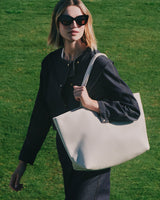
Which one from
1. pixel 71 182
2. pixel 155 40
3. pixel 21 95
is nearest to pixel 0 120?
pixel 21 95

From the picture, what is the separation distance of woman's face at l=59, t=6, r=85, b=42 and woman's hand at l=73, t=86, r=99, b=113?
421 millimetres

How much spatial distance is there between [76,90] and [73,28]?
1.53ft

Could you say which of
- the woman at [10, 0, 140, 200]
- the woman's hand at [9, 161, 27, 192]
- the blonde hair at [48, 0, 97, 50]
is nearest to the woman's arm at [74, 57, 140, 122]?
the woman at [10, 0, 140, 200]

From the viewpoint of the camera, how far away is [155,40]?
25.3ft

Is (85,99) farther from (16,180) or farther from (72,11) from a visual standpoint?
(16,180)

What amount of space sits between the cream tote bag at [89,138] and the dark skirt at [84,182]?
0.78ft

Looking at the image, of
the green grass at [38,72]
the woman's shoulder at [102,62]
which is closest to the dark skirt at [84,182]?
the woman's shoulder at [102,62]

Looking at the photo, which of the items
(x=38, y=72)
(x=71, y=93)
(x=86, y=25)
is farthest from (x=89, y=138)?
(x=38, y=72)

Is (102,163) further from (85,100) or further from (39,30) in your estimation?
(39,30)

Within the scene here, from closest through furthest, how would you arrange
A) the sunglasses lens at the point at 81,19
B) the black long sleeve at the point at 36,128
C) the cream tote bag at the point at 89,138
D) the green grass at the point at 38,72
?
the cream tote bag at the point at 89,138 < the sunglasses lens at the point at 81,19 < the black long sleeve at the point at 36,128 < the green grass at the point at 38,72

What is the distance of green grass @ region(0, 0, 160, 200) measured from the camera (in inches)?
169

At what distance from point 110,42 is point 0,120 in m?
3.18

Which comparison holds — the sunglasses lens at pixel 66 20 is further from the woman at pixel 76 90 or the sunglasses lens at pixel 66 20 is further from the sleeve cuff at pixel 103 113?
the sleeve cuff at pixel 103 113

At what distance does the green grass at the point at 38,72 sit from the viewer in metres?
4.28
